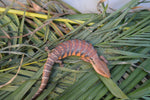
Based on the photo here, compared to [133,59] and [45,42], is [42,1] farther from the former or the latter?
[133,59]

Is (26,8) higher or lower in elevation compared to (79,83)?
higher

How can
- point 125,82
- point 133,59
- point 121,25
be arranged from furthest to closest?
point 121,25 → point 133,59 → point 125,82

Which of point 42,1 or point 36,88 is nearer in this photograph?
point 36,88

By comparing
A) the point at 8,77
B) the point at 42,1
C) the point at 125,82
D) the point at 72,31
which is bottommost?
the point at 125,82

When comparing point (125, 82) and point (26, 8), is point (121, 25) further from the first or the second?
point (26, 8)

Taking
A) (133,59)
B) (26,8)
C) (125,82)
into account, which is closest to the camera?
(125,82)

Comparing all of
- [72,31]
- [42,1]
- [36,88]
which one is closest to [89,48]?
[72,31]

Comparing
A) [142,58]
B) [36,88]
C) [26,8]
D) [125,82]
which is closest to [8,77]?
[36,88]
